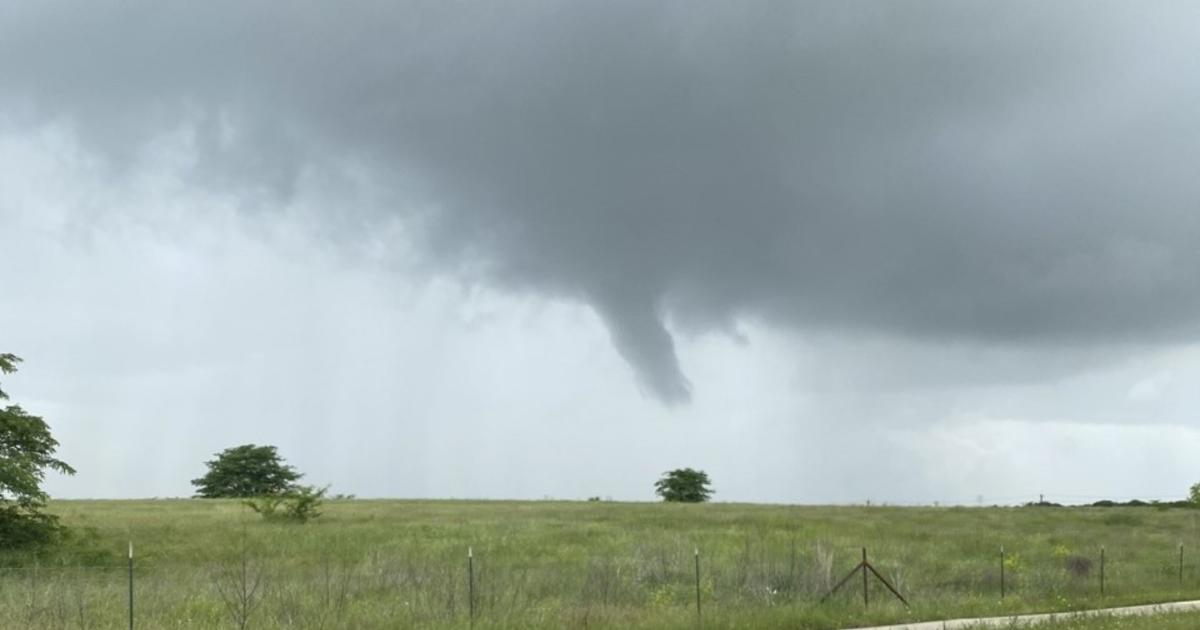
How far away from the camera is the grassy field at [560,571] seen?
2367cm

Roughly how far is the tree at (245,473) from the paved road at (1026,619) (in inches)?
4751

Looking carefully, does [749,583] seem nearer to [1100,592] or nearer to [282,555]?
[1100,592]

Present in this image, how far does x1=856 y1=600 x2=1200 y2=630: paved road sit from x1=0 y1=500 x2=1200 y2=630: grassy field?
1042mm

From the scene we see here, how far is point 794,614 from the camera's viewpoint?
82.9 feet

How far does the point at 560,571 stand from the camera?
34.6 metres

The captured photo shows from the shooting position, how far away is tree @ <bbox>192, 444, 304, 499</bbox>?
449 feet

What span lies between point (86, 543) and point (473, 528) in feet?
62.4

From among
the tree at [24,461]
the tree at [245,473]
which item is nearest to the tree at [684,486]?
the tree at [245,473]

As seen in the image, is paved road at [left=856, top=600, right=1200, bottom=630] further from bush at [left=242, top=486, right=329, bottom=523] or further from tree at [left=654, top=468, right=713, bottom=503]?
tree at [left=654, top=468, right=713, bottom=503]

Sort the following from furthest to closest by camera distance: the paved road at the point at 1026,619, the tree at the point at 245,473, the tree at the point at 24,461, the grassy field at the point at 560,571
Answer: the tree at the point at 245,473, the tree at the point at 24,461, the paved road at the point at 1026,619, the grassy field at the point at 560,571

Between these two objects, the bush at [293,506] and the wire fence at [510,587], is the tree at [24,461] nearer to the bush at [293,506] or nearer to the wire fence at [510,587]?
the wire fence at [510,587]

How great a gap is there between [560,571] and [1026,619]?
1436cm

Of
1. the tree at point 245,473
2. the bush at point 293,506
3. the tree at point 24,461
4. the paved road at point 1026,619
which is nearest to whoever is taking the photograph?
the paved road at point 1026,619

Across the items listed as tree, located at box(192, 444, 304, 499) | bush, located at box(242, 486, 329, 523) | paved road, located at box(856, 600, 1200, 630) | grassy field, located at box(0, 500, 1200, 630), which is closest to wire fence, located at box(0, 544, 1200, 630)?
grassy field, located at box(0, 500, 1200, 630)
